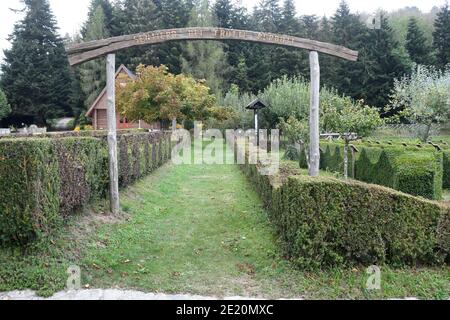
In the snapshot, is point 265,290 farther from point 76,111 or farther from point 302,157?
point 76,111

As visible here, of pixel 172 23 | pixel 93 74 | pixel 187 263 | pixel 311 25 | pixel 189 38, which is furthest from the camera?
pixel 311 25

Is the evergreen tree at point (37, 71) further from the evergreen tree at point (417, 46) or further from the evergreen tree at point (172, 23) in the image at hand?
the evergreen tree at point (417, 46)

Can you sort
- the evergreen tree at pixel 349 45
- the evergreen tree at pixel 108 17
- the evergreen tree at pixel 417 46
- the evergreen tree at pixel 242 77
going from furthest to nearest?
the evergreen tree at pixel 108 17, the evergreen tree at pixel 242 77, the evergreen tree at pixel 417 46, the evergreen tree at pixel 349 45

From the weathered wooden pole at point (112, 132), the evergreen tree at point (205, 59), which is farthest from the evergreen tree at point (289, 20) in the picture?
the weathered wooden pole at point (112, 132)

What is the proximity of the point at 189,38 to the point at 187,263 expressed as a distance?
3.31 m

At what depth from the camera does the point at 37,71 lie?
1608 inches

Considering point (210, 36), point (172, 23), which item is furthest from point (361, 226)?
point (172, 23)

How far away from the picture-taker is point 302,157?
1641cm

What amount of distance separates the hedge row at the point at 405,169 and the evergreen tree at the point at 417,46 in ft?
118

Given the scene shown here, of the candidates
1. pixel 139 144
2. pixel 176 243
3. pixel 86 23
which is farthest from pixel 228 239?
pixel 86 23

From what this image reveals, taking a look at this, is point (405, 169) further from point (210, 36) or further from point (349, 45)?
point (349, 45)

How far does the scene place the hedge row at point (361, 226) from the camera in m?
4.59

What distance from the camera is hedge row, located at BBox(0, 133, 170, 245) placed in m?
4.53

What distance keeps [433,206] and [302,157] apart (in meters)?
11.7
